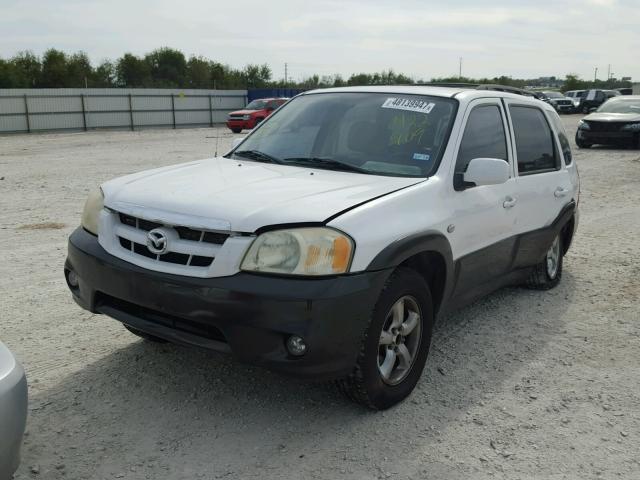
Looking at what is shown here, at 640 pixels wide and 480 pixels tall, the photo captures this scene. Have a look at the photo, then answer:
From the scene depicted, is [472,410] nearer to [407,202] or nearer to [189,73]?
[407,202]

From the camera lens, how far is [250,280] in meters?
3.02

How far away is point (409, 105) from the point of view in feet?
14.3

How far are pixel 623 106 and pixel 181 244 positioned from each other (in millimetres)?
20853

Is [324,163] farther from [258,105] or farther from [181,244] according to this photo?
[258,105]

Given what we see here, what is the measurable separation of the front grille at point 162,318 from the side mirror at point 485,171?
181 centimetres

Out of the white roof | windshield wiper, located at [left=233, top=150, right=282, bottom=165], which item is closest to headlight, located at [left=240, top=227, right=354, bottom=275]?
windshield wiper, located at [left=233, top=150, right=282, bottom=165]

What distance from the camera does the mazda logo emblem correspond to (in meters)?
3.22

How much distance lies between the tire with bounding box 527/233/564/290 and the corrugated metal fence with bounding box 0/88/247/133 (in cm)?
2991

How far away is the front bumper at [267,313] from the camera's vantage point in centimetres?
295

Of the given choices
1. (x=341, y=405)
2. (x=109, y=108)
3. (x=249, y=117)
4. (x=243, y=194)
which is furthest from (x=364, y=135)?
(x=109, y=108)

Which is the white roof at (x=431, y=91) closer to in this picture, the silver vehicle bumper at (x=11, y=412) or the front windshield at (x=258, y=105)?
the silver vehicle bumper at (x=11, y=412)

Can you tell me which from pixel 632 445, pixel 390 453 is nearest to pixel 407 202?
pixel 390 453

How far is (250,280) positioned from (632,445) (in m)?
2.06

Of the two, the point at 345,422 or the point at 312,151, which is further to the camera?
the point at 312,151
